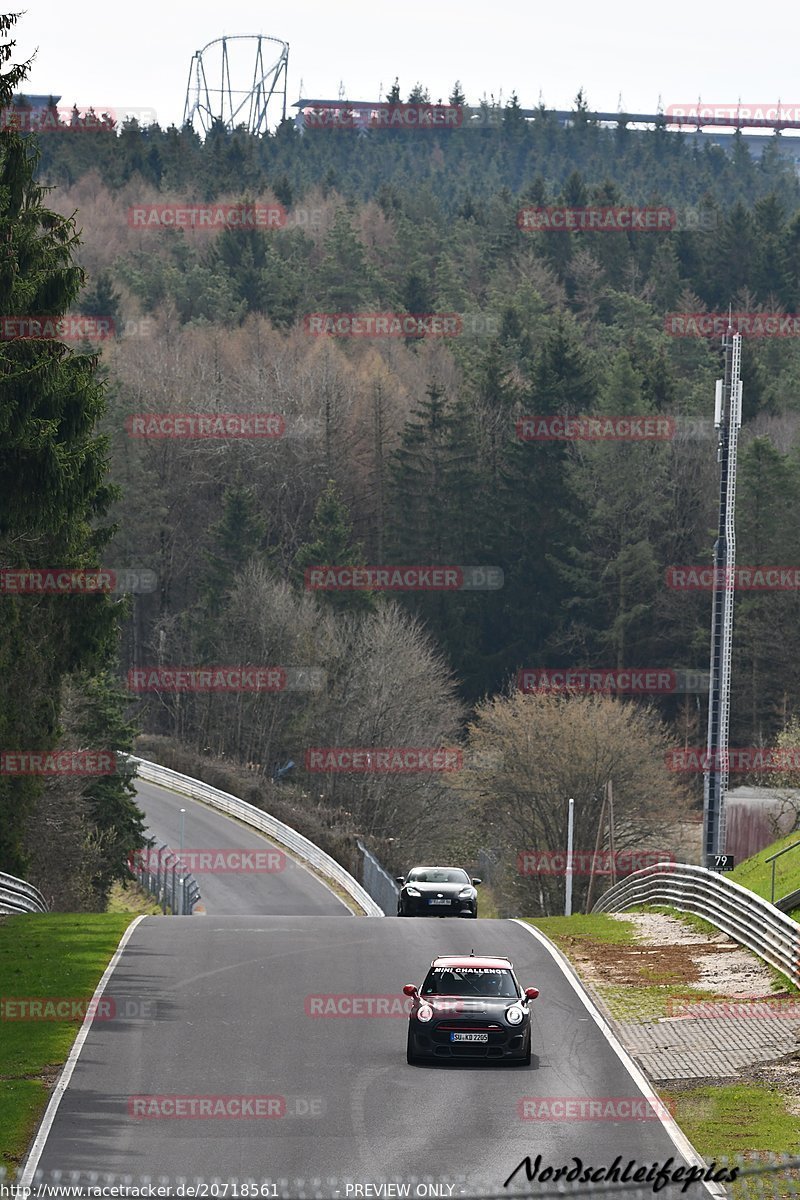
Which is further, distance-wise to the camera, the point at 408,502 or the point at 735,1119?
the point at 408,502

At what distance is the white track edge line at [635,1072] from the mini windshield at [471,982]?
162cm

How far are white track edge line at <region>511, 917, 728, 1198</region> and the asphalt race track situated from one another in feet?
0.41

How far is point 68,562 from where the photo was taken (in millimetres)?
32594

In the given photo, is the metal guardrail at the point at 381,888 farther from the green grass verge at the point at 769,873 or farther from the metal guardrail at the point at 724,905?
the green grass verge at the point at 769,873

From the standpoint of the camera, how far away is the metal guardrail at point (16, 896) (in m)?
31.9

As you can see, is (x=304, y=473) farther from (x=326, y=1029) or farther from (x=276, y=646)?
(x=326, y=1029)

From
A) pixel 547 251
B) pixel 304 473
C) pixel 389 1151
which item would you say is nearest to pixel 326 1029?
pixel 389 1151

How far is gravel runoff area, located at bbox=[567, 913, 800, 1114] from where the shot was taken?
2012 cm

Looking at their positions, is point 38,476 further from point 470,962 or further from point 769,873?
point 769,873

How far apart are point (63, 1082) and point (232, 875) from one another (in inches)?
1614

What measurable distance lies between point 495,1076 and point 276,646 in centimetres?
6485

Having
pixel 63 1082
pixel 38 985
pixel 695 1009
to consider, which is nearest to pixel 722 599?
pixel 695 1009

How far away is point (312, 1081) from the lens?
18.8 m

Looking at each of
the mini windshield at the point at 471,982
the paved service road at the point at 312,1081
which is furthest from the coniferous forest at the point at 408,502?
A: the mini windshield at the point at 471,982
